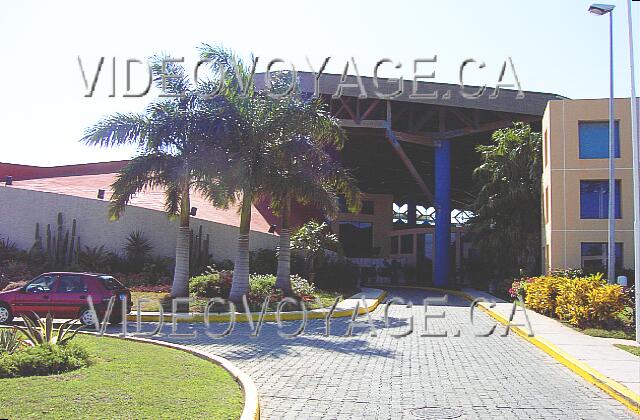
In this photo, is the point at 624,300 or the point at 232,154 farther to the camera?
the point at 232,154

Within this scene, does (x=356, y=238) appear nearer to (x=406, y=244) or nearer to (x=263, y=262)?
(x=406, y=244)

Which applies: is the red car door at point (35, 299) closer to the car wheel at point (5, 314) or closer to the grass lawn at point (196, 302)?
the car wheel at point (5, 314)

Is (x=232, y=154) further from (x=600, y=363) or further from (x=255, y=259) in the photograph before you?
(x=600, y=363)

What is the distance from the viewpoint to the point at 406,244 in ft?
175

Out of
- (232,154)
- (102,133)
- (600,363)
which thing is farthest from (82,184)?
(600,363)

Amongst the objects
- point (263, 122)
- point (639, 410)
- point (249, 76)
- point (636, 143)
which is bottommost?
point (639, 410)

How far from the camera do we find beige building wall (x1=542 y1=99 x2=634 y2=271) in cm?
2727

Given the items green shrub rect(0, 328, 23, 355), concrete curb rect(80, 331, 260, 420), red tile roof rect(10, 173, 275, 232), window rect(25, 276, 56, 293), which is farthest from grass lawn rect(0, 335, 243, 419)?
red tile roof rect(10, 173, 275, 232)

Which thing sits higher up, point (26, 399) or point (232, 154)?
point (232, 154)

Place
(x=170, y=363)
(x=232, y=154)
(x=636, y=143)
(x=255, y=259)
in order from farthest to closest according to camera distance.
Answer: (x=255, y=259), (x=232, y=154), (x=636, y=143), (x=170, y=363)

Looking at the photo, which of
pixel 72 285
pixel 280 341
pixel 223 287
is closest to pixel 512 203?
pixel 223 287

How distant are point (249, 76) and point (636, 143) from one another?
12031 mm

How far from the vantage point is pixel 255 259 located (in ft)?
103

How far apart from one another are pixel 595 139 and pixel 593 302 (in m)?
11.9
